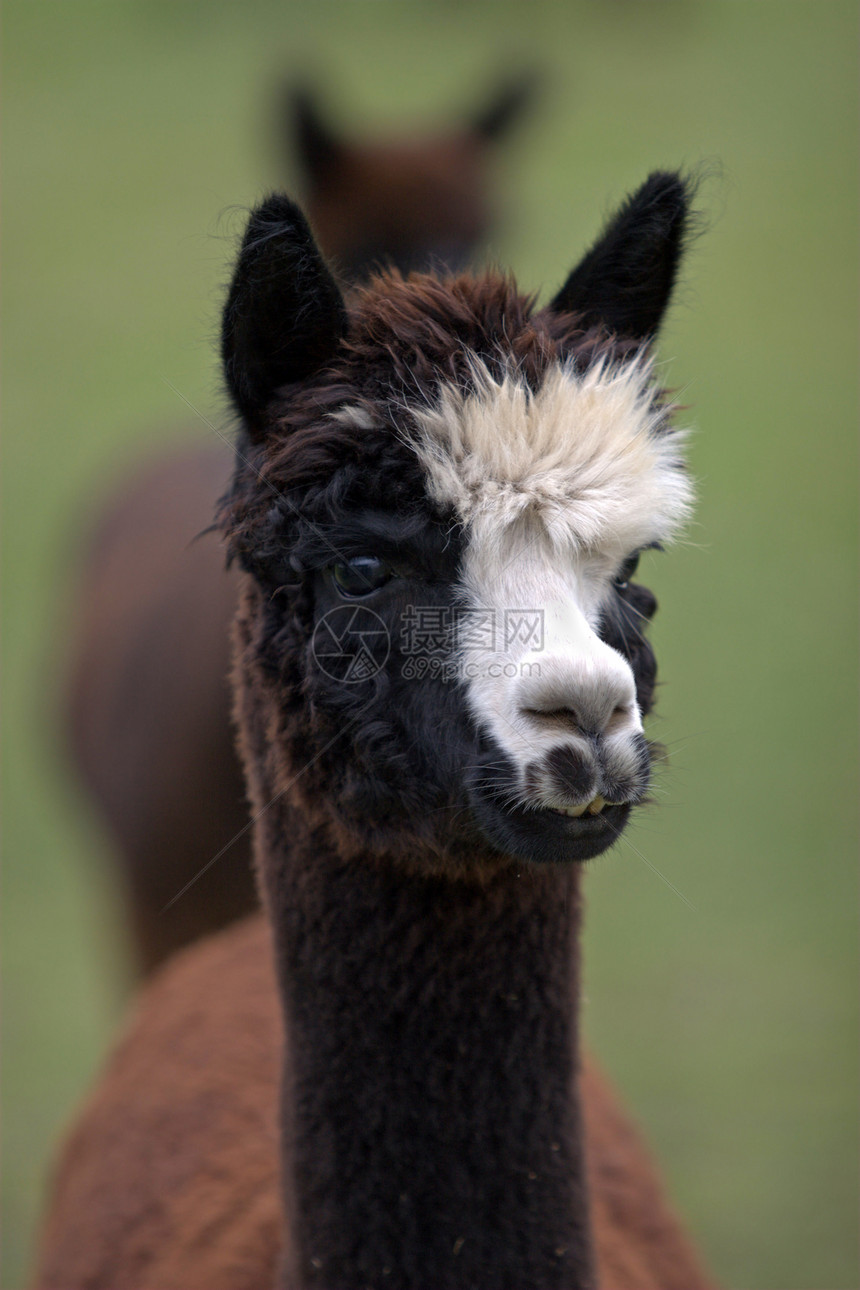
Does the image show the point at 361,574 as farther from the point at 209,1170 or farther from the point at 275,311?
the point at 209,1170

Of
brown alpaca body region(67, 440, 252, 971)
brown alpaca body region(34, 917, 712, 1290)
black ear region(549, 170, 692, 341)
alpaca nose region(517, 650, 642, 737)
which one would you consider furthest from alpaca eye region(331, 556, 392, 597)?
brown alpaca body region(67, 440, 252, 971)

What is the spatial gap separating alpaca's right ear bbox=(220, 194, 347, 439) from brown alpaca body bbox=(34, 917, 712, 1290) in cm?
108

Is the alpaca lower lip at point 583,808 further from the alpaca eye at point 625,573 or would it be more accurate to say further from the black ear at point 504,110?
the black ear at point 504,110

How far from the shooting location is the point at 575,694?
1.25 metres

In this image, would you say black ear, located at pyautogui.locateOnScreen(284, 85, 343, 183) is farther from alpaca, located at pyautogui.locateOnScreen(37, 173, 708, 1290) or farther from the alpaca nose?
the alpaca nose

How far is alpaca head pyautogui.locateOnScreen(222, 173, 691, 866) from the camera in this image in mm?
1301

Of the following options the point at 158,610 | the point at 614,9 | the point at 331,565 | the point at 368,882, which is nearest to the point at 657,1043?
the point at 158,610

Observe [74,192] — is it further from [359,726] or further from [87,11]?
[359,726]

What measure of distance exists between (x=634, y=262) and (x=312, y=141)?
135 inches

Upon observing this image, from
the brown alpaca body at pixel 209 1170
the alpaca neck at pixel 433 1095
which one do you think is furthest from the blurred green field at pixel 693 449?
the brown alpaca body at pixel 209 1170

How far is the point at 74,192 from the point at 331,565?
15.8 metres

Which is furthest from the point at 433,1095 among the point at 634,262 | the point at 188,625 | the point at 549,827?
the point at 188,625

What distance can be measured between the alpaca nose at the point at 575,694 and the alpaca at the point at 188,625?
5.15ft

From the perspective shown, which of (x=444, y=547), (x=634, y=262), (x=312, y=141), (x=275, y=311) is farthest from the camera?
(x=312, y=141)
